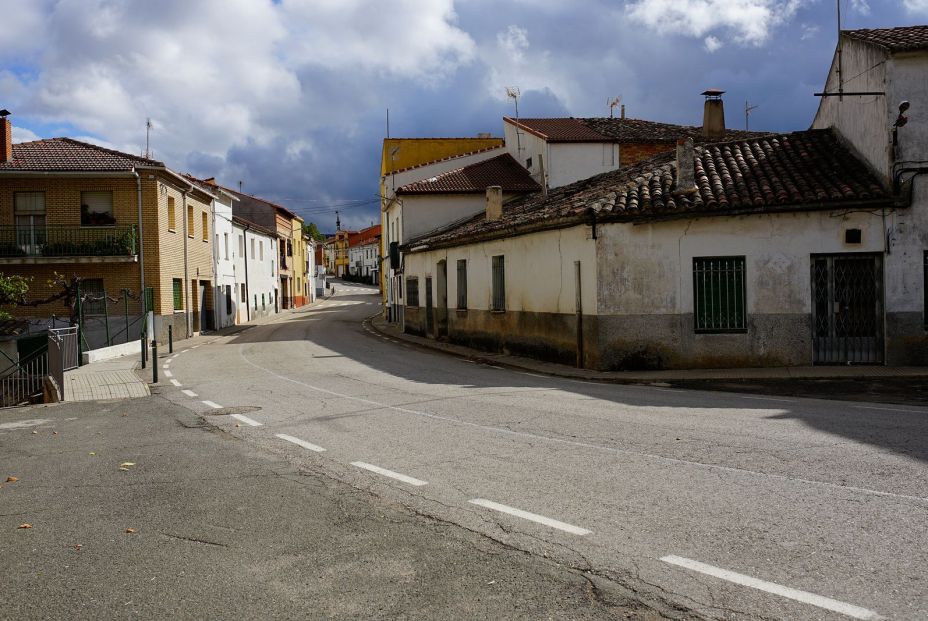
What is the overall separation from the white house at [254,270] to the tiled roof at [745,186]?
26.4 m

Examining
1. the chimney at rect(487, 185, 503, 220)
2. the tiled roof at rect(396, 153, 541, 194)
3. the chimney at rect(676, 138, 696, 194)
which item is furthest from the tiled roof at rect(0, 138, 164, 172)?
the chimney at rect(676, 138, 696, 194)

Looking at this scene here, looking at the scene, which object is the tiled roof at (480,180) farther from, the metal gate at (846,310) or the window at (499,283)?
the metal gate at (846,310)

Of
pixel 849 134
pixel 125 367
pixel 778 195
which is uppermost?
pixel 849 134

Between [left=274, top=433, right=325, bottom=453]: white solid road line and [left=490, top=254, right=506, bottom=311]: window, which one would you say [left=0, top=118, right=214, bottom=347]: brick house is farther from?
[left=274, top=433, right=325, bottom=453]: white solid road line

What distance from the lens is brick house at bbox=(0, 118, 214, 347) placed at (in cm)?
2802

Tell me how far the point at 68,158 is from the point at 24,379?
16.1 meters

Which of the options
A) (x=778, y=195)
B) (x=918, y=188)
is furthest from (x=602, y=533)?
(x=918, y=188)

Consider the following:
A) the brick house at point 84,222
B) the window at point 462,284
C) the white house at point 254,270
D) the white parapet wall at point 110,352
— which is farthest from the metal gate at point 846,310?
the white house at point 254,270

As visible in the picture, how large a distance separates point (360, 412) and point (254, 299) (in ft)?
128

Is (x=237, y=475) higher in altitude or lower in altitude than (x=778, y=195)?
lower

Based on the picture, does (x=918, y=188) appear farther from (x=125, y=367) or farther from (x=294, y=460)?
(x=125, y=367)

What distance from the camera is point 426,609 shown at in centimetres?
409

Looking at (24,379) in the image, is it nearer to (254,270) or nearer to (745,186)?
(745,186)

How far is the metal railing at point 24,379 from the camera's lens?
50.1ft
